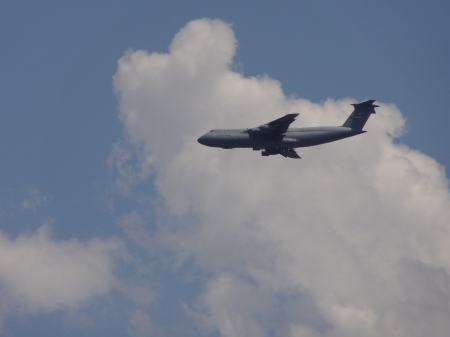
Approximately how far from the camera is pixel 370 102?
57062mm

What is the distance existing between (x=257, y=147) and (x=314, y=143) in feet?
17.3

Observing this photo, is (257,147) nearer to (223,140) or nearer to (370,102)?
(223,140)

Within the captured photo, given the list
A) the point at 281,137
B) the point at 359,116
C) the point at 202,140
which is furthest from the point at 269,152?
the point at 359,116

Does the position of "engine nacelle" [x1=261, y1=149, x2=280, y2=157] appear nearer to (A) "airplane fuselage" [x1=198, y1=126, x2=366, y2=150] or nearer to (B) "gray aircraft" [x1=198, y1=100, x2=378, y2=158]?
(B) "gray aircraft" [x1=198, y1=100, x2=378, y2=158]

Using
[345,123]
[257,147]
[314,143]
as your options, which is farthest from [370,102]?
[257,147]

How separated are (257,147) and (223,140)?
10.7 ft

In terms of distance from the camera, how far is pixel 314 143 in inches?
2211

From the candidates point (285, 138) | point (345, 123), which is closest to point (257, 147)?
point (285, 138)

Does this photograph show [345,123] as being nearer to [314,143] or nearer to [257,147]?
[314,143]

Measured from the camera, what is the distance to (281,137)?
55969mm

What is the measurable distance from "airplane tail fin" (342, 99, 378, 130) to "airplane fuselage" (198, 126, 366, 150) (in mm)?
948

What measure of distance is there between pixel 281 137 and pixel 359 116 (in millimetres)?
8016

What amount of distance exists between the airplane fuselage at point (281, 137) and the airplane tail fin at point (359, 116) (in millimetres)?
948

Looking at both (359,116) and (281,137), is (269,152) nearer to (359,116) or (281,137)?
(281,137)
